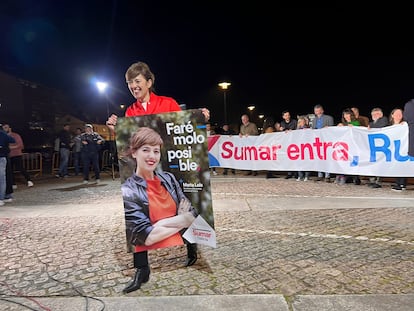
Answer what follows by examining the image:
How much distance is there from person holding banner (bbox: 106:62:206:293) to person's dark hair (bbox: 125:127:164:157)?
0.27 metres

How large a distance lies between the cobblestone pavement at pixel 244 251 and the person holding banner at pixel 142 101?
0.26m

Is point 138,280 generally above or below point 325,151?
below

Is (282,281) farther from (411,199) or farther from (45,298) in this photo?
(411,199)

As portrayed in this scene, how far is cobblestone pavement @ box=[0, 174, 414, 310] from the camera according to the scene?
3148mm

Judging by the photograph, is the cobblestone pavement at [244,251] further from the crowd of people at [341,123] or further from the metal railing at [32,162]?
the metal railing at [32,162]

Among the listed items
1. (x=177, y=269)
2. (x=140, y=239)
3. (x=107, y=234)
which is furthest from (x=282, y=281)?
(x=107, y=234)

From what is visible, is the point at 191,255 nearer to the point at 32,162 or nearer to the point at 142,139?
the point at 142,139

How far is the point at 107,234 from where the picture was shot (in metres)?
5.06

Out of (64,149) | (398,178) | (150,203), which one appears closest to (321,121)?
(398,178)

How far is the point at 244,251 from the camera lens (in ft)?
13.3

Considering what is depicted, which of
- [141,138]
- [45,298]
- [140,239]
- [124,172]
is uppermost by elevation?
[141,138]

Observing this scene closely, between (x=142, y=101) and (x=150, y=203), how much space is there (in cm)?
107

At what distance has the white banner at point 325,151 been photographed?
26.0ft

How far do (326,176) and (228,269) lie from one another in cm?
687
